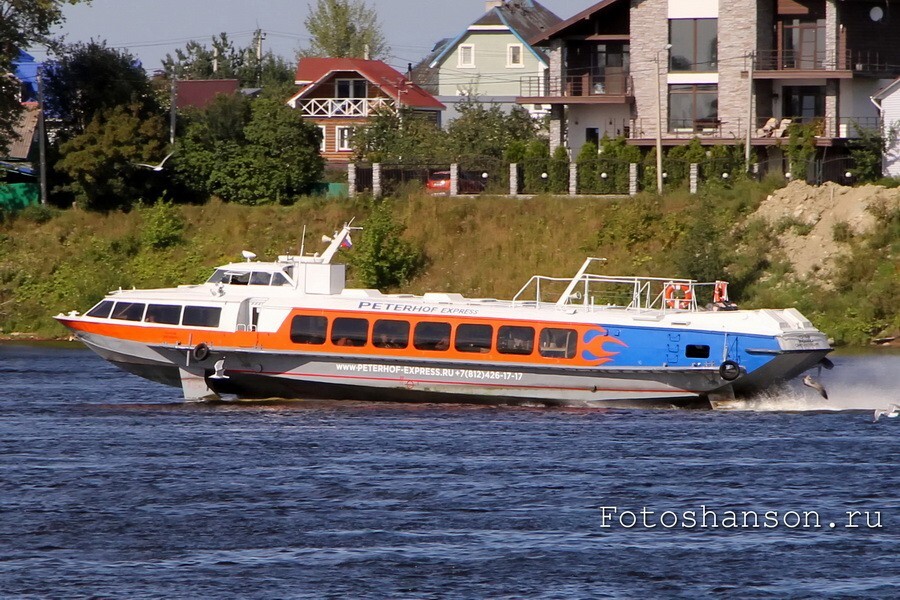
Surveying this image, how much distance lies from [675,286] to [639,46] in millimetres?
31099

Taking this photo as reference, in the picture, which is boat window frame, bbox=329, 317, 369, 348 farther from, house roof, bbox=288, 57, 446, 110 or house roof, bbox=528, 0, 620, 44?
house roof, bbox=288, 57, 446, 110

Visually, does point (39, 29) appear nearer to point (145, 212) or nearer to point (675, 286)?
point (145, 212)

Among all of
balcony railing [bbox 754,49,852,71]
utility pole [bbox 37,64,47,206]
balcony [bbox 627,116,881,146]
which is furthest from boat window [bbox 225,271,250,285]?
balcony railing [bbox 754,49,852,71]

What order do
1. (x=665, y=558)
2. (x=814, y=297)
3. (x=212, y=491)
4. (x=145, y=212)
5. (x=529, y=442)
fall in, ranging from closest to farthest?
(x=665, y=558) → (x=212, y=491) → (x=529, y=442) → (x=814, y=297) → (x=145, y=212)

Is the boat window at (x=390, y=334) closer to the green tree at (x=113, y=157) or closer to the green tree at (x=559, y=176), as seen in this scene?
the green tree at (x=559, y=176)

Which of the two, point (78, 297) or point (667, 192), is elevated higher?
point (667, 192)

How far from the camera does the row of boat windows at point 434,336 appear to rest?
31672mm

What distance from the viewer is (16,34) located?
60.2 m

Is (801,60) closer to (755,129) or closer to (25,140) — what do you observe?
(755,129)

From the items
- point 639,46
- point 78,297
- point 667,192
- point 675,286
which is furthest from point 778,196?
point 78,297

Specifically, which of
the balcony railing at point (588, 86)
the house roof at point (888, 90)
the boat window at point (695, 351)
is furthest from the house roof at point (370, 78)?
the boat window at point (695, 351)

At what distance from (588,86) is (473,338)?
34000mm

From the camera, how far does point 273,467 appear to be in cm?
2606

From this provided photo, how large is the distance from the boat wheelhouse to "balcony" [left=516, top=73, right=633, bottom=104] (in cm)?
3071
